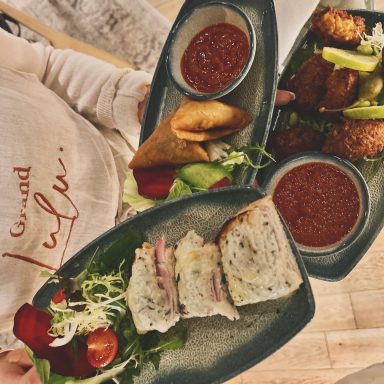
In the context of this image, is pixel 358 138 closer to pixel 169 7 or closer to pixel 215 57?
pixel 215 57

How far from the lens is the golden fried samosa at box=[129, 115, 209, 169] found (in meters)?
1.38

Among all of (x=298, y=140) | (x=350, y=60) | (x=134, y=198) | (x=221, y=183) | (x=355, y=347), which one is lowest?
(x=355, y=347)

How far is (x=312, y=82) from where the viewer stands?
4.60 feet

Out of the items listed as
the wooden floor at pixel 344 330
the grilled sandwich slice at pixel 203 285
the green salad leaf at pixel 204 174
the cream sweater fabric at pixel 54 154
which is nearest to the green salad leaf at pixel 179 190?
the green salad leaf at pixel 204 174

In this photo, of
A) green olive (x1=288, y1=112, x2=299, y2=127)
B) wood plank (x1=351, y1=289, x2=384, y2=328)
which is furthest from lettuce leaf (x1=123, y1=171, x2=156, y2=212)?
wood plank (x1=351, y1=289, x2=384, y2=328)

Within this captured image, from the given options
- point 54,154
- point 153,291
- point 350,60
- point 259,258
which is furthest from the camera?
point 54,154

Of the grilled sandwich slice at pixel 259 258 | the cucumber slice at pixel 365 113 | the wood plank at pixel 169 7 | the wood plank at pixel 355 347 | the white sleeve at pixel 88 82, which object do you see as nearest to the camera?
the grilled sandwich slice at pixel 259 258

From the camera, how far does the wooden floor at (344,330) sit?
2223mm

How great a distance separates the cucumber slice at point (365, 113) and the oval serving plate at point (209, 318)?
382 millimetres

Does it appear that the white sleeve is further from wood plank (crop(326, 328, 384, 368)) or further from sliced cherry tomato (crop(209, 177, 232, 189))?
wood plank (crop(326, 328, 384, 368))

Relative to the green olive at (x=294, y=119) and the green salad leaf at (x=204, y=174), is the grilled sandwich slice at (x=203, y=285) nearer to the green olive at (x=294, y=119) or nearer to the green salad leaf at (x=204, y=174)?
the green salad leaf at (x=204, y=174)

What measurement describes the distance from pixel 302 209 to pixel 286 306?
1.13 feet

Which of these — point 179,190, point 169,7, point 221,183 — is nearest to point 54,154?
point 179,190

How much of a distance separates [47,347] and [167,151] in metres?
0.66
